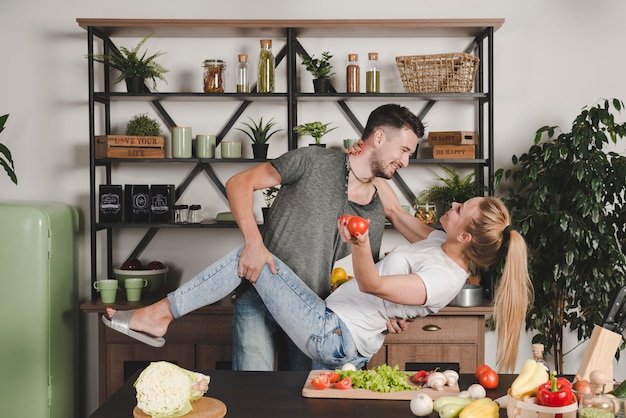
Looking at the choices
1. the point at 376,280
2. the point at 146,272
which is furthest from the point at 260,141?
the point at 376,280

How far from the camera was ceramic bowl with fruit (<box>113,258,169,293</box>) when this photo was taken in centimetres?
397

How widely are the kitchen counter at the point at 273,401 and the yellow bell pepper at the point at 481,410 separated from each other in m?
0.07

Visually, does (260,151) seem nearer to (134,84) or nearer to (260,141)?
(260,141)

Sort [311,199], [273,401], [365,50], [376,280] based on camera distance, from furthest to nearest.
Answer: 1. [365,50]
2. [311,199]
3. [376,280]
4. [273,401]

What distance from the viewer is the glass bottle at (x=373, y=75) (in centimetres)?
394

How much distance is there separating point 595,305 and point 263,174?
207 cm

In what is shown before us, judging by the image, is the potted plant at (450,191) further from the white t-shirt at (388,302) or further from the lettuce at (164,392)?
the lettuce at (164,392)

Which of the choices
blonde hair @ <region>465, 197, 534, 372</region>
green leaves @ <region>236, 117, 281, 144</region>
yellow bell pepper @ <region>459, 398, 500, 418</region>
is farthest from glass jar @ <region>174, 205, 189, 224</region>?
yellow bell pepper @ <region>459, 398, 500, 418</region>

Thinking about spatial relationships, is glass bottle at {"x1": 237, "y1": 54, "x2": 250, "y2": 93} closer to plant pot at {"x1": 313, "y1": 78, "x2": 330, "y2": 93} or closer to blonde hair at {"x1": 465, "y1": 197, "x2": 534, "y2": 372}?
plant pot at {"x1": 313, "y1": 78, "x2": 330, "y2": 93}

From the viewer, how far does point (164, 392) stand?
5.97 feet

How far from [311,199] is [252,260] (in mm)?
406

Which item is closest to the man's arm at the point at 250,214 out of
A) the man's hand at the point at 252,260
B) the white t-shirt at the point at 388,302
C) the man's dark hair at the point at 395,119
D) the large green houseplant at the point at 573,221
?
the man's hand at the point at 252,260

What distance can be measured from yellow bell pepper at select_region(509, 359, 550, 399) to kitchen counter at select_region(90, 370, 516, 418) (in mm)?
146

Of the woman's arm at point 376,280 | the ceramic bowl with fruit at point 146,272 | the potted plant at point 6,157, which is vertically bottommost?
the ceramic bowl with fruit at point 146,272
